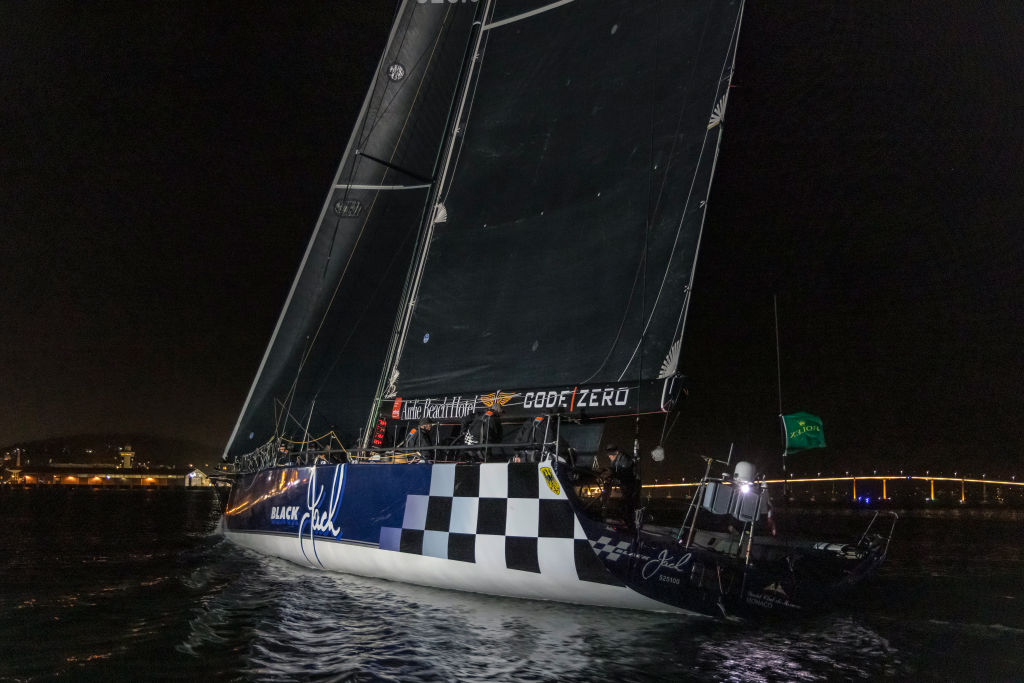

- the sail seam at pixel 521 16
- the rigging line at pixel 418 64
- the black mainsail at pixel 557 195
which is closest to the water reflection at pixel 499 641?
the black mainsail at pixel 557 195

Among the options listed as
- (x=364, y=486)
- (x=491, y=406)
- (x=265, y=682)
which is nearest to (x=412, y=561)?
(x=364, y=486)

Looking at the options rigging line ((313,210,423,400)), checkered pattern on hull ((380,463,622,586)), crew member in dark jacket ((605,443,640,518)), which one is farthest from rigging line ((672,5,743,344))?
rigging line ((313,210,423,400))

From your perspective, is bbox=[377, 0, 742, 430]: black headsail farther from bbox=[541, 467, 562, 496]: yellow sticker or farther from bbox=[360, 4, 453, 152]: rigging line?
bbox=[360, 4, 453, 152]: rigging line

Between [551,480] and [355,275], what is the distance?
22.2ft

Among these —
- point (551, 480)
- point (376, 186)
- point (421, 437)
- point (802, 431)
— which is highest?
point (376, 186)

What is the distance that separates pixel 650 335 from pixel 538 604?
2685 mm

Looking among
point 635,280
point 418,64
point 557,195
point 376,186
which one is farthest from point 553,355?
point 418,64

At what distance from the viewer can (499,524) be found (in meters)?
6.46

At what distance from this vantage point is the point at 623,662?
5.05 m

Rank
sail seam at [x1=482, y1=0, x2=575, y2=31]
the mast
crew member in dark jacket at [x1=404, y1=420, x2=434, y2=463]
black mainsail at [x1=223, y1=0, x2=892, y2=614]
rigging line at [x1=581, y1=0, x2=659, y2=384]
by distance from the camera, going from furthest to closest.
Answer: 1. sail seam at [x1=482, y1=0, x2=575, y2=31]
2. the mast
3. crew member in dark jacket at [x1=404, y1=420, x2=434, y2=463]
4. rigging line at [x1=581, y1=0, x2=659, y2=384]
5. black mainsail at [x1=223, y1=0, x2=892, y2=614]

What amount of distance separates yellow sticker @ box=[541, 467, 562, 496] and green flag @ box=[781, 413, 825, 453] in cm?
270

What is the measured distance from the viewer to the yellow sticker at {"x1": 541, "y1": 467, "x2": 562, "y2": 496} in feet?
19.9

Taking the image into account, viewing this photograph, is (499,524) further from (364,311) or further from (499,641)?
(364,311)

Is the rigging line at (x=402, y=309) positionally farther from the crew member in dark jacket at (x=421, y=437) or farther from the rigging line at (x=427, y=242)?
the crew member in dark jacket at (x=421, y=437)
